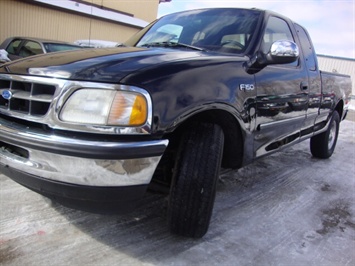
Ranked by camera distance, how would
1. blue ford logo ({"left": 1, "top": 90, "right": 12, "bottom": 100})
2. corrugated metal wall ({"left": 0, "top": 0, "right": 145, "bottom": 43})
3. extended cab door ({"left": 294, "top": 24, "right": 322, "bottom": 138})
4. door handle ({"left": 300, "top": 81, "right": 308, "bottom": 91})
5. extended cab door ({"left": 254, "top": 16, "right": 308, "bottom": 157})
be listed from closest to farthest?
blue ford logo ({"left": 1, "top": 90, "right": 12, "bottom": 100})
extended cab door ({"left": 254, "top": 16, "right": 308, "bottom": 157})
door handle ({"left": 300, "top": 81, "right": 308, "bottom": 91})
extended cab door ({"left": 294, "top": 24, "right": 322, "bottom": 138})
corrugated metal wall ({"left": 0, "top": 0, "right": 145, "bottom": 43})

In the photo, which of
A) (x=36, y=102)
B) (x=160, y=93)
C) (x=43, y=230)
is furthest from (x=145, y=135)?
(x=43, y=230)

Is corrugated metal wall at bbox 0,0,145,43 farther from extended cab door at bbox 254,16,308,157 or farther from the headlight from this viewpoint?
the headlight

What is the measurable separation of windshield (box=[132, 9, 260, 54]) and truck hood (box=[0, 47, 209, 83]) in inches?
24.6

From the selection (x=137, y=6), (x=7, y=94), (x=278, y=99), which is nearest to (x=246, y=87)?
(x=278, y=99)

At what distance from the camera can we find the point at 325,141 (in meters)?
5.00

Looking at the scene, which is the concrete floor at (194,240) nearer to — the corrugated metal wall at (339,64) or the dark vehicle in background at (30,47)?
the dark vehicle in background at (30,47)

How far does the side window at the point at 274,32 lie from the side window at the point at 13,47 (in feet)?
22.3

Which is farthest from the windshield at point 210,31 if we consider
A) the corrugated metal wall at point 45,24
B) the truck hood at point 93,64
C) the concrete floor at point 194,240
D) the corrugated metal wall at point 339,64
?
the corrugated metal wall at point 339,64

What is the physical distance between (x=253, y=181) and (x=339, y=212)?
90 cm

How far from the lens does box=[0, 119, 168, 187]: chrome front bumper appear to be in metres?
1.77

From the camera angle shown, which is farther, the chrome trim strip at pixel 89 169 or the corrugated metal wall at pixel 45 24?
the corrugated metal wall at pixel 45 24

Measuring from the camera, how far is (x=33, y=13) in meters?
13.0

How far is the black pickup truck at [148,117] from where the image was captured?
1824 millimetres

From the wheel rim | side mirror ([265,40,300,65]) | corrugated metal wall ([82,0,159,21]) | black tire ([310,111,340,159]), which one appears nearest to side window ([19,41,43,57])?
black tire ([310,111,340,159])
